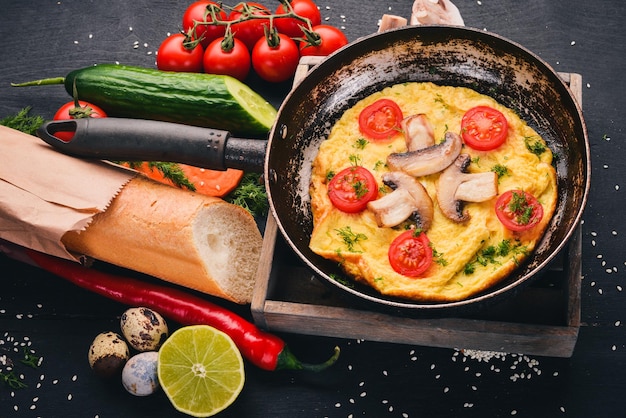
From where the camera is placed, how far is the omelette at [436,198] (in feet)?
14.6

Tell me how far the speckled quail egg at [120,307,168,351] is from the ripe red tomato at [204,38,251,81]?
197 cm

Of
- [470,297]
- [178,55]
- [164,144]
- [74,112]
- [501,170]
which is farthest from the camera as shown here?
[178,55]

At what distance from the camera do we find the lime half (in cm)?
491

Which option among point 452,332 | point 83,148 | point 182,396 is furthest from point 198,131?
point 452,332

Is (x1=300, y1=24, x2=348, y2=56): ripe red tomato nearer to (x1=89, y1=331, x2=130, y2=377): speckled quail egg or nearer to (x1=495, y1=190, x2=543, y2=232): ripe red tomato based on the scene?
(x1=495, y1=190, x2=543, y2=232): ripe red tomato

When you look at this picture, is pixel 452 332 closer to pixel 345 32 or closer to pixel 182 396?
pixel 182 396

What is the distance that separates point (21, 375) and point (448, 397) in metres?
3.08

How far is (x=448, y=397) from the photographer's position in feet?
16.8

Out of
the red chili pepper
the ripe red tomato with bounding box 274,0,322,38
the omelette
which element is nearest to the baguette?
the red chili pepper

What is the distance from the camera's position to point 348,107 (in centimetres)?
530

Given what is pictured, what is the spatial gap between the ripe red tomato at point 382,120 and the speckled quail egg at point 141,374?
2.09 m

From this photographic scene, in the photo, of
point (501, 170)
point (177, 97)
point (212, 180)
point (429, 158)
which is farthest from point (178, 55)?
point (501, 170)

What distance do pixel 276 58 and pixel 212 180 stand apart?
108cm

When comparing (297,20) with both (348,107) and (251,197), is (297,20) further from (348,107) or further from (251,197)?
(251,197)
